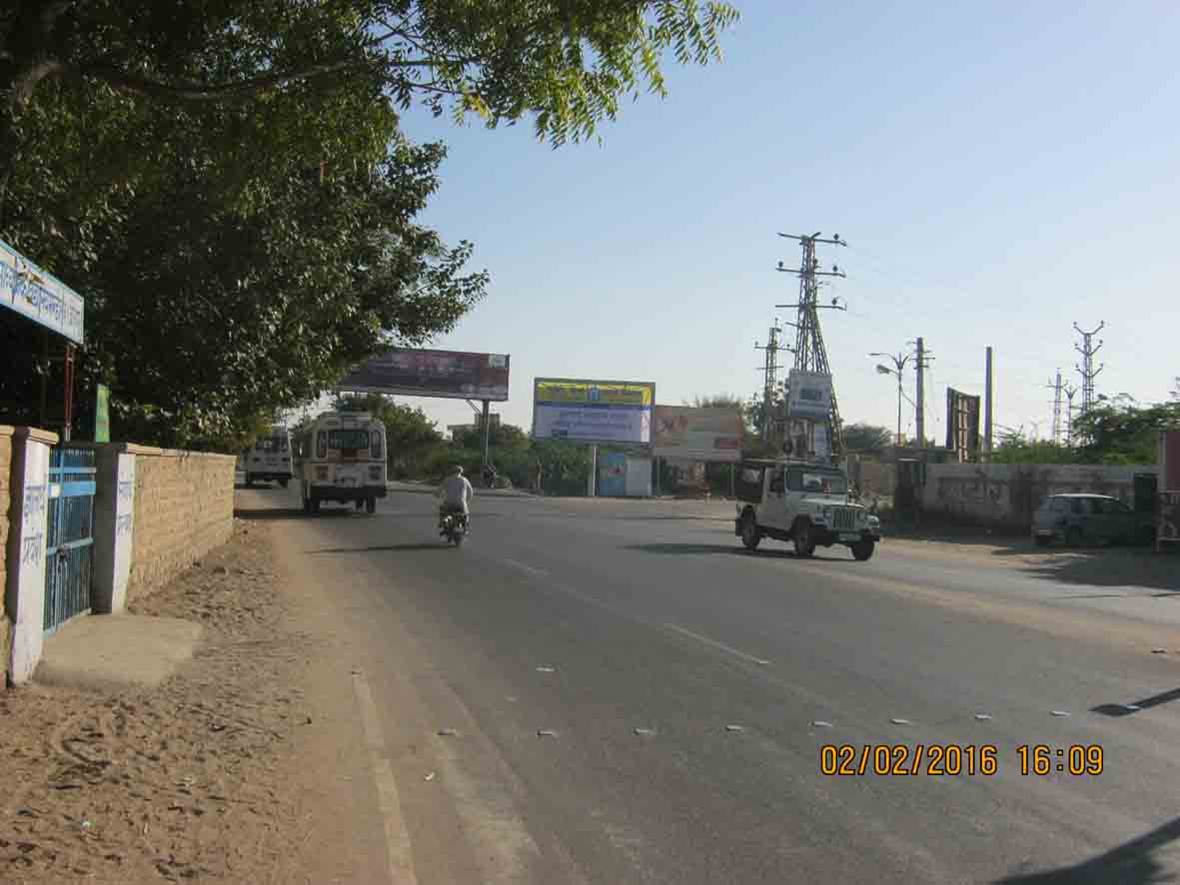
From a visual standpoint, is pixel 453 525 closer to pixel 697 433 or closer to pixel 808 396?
pixel 808 396

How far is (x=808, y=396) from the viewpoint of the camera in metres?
59.5

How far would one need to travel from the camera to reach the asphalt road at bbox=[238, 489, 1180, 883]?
5.47 m

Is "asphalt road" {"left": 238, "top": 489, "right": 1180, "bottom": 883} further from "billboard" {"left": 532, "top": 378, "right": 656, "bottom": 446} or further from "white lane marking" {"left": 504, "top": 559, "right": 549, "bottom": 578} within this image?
"billboard" {"left": 532, "top": 378, "right": 656, "bottom": 446}

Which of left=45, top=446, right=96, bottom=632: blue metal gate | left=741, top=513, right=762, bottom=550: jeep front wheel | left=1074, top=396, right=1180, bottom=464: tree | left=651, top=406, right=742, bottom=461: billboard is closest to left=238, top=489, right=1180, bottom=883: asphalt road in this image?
left=45, top=446, right=96, bottom=632: blue metal gate

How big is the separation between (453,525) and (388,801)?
1780cm

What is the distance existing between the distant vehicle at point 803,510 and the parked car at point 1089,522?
9.95 m

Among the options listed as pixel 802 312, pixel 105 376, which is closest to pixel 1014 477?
pixel 802 312

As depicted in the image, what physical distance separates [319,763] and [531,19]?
217 inches

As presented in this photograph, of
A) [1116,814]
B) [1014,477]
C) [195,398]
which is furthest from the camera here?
[1014,477]

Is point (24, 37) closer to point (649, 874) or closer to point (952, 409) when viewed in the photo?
point (649, 874)

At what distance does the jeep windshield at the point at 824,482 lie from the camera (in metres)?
26.0

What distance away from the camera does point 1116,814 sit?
6020mm

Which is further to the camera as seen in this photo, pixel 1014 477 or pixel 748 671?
pixel 1014 477
